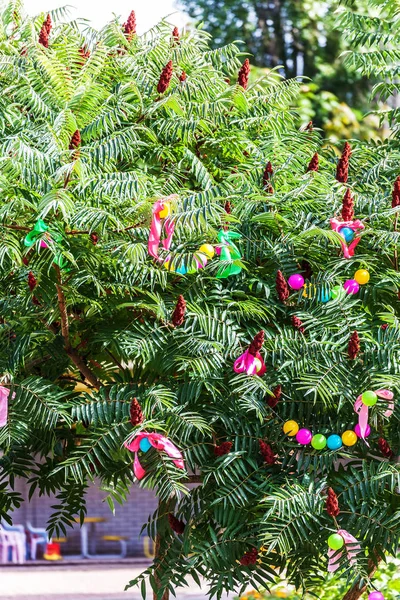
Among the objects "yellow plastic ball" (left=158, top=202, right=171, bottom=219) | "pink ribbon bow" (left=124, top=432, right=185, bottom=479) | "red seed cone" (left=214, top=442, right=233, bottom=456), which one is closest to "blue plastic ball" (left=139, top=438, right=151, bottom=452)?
"pink ribbon bow" (left=124, top=432, right=185, bottom=479)

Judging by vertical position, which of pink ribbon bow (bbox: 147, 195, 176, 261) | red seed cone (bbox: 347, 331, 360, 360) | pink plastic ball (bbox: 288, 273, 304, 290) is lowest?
red seed cone (bbox: 347, 331, 360, 360)

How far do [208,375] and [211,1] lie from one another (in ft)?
47.7

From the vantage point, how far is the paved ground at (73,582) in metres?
11.1

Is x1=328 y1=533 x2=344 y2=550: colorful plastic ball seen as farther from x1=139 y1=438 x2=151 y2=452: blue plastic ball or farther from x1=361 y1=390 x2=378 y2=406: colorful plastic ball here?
x1=139 y1=438 x2=151 y2=452: blue plastic ball

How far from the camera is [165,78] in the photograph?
3793 millimetres

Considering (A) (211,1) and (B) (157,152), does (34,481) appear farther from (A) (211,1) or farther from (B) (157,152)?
(A) (211,1)

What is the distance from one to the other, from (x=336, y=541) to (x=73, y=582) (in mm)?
9934

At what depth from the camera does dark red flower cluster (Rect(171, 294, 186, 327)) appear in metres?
3.24

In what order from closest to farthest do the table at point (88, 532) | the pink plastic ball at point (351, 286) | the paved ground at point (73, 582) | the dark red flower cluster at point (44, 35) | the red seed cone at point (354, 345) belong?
1. the red seed cone at point (354, 345)
2. the pink plastic ball at point (351, 286)
3. the dark red flower cluster at point (44, 35)
4. the paved ground at point (73, 582)
5. the table at point (88, 532)

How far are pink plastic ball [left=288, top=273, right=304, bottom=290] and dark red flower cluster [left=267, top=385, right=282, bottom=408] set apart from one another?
1.40 ft

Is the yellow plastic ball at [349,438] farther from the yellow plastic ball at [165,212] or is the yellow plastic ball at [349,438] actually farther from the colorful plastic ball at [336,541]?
the yellow plastic ball at [165,212]

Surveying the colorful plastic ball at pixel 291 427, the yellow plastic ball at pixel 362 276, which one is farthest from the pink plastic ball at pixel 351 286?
the colorful plastic ball at pixel 291 427

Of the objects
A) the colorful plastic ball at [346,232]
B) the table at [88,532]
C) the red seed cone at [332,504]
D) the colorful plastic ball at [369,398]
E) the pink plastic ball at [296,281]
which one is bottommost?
the table at [88,532]

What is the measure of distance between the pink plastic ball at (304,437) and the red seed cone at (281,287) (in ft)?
1.77
